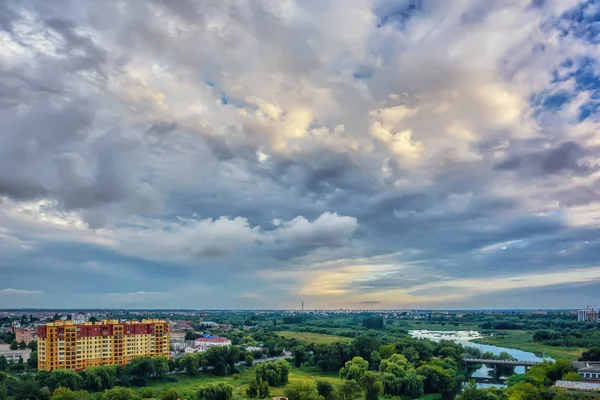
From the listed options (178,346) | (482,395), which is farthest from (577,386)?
(178,346)

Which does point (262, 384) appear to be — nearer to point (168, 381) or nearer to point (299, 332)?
point (168, 381)

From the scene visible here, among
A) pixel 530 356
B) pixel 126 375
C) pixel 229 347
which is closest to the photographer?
pixel 126 375

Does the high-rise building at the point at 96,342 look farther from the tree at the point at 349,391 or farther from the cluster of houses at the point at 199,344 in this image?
the tree at the point at 349,391

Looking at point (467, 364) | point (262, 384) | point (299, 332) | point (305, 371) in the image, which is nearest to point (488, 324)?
point (299, 332)

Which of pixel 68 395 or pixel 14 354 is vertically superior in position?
pixel 68 395

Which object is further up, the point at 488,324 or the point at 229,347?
the point at 229,347

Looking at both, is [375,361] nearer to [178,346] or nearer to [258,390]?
[258,390]

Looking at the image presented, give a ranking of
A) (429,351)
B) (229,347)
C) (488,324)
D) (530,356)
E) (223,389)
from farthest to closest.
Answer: (488,324)
(530,356)
(429,351)
(229,347)
(223,389)
